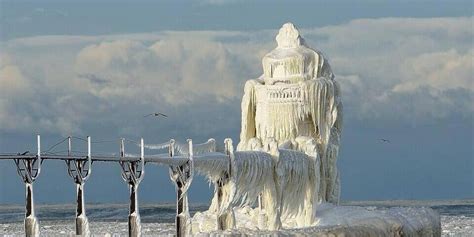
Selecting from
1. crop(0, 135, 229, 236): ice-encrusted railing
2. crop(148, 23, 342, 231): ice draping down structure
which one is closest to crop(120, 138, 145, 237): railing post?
crop(0, 135, 229, 236): ice-encrusted railing

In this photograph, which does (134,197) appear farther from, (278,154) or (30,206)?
(278,154)

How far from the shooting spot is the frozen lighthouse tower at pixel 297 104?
140 ft

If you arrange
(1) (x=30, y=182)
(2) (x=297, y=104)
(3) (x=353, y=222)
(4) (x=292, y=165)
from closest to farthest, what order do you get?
(1) (x=30, y=182) → (3) (x=353, y=222) → (4) (x=292, y=165) → (2) (x=297, y=104)

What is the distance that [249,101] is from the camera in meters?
43.2

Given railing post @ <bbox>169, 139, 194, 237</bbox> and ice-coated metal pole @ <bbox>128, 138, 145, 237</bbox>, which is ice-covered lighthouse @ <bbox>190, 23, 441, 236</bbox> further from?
ice-coated metal pole @ <bbox>128, 138, 145, 237</bbox>

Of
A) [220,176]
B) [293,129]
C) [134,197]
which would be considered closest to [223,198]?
[220,176]

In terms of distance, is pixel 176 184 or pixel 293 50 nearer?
pixel 176 184

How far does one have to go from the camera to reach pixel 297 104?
42594mm

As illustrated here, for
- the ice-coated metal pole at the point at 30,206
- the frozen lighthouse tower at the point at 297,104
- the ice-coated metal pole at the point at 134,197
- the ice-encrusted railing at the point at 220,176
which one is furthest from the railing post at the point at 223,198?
the ice-coated metal pole at the point at 30,206

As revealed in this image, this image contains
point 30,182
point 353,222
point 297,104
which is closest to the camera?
point 30,182

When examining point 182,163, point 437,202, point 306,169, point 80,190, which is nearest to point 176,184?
point 182,163

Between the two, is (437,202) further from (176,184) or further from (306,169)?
(176,184)

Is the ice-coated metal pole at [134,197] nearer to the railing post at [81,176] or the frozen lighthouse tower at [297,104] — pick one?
the railing post at [81,176]

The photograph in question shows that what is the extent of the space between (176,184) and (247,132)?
939cm
